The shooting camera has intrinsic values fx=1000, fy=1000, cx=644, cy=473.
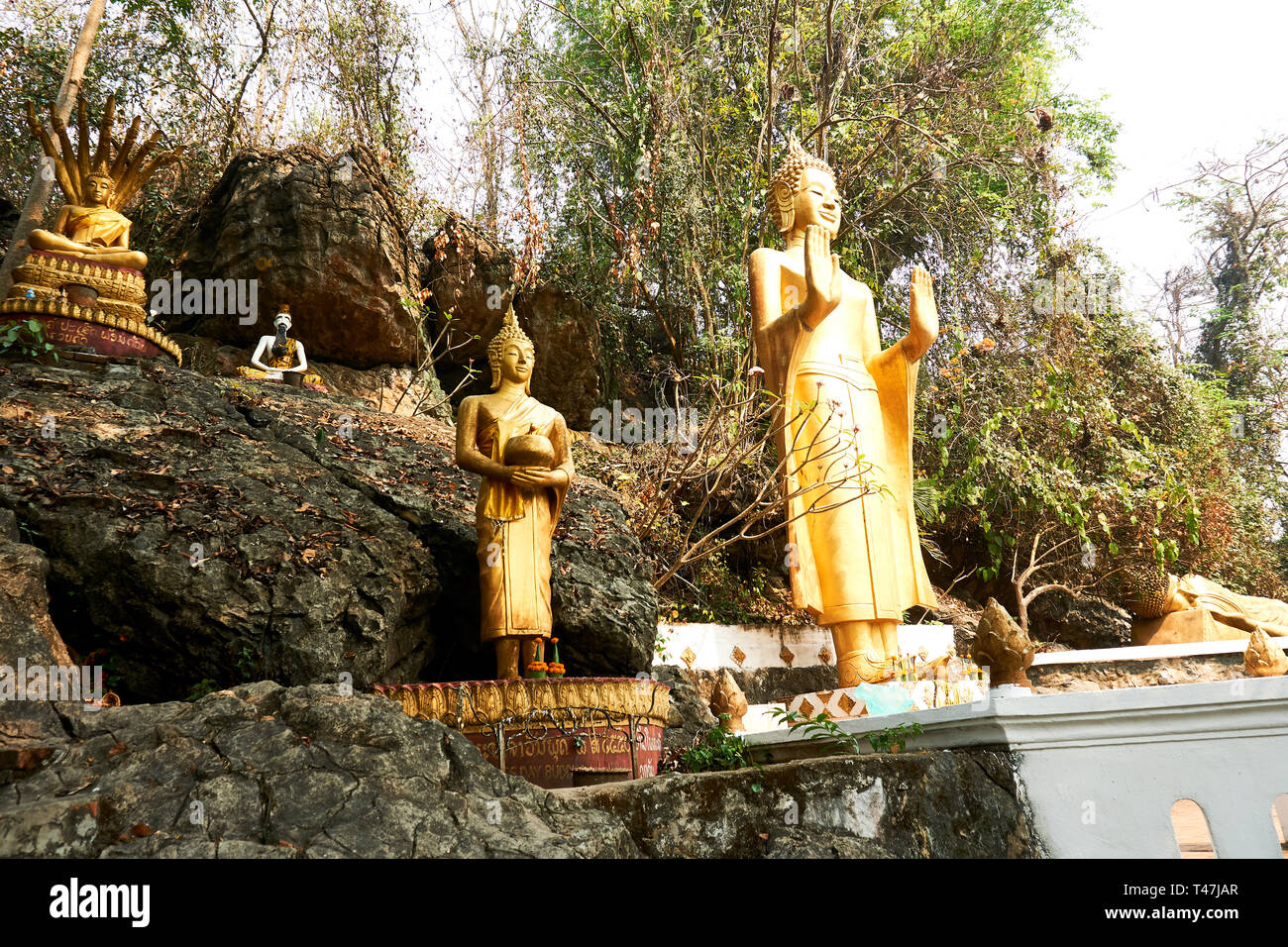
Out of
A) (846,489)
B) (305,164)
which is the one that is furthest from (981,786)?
(305,164)

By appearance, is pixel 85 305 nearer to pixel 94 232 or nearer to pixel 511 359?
pixel 94 232

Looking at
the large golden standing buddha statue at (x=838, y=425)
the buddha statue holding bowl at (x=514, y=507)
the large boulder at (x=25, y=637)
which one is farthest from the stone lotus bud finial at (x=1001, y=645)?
the large boulder at (x=25, y=637)

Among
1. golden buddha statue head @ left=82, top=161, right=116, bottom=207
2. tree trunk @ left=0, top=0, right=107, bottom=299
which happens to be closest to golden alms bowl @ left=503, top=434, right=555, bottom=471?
golden buddha statue head @ left=82, top=161, right=116, bottom=207

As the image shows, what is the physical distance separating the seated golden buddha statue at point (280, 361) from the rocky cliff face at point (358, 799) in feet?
16.4

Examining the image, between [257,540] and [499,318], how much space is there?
22.7 feet

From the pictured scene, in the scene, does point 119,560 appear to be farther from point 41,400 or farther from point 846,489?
point 846,489

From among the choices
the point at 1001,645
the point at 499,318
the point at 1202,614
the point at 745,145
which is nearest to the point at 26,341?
the point at 499,318

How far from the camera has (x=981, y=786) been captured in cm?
464

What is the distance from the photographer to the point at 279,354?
874 centimetres

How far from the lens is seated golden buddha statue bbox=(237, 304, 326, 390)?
8.02 metres

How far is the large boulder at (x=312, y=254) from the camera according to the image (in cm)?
1038

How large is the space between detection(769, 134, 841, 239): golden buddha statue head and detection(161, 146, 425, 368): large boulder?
421cm

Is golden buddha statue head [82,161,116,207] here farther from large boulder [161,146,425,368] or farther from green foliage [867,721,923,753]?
green foliage [867,721,923,753]

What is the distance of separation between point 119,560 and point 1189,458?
12643 millimetres
